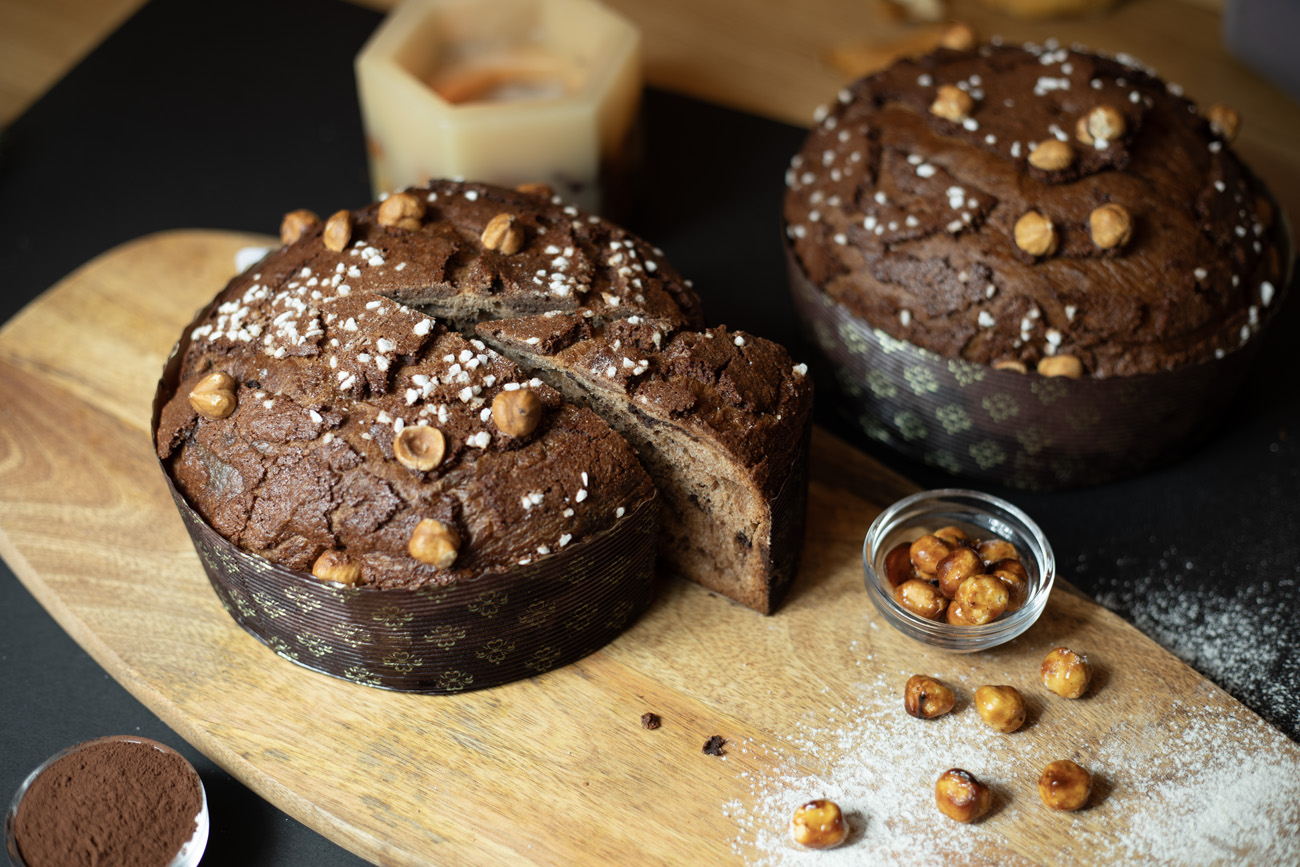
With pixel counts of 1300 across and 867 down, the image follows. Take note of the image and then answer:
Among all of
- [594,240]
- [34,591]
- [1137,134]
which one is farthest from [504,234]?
[1137,134]

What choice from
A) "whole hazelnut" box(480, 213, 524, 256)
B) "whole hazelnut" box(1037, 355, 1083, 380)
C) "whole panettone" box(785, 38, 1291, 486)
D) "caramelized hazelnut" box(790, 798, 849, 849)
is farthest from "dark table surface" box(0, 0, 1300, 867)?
"whole hazelnut" box(480, 213, 524, 256)

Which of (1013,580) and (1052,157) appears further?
(1052,157)

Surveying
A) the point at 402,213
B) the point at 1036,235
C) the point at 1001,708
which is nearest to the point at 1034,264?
the point at 1036,235

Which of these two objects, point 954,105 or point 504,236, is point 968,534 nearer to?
point 954,105

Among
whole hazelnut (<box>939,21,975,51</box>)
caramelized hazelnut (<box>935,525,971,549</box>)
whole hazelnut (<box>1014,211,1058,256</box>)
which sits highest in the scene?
whole hazelnut (<box>939,21,975,51</box>)

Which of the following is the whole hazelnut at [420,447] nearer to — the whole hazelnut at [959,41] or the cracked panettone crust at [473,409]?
the cracked panettone crust at [473,409]

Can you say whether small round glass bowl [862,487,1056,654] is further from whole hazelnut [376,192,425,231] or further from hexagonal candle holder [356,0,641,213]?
hexagonal candle holder [356,0,641,213]
